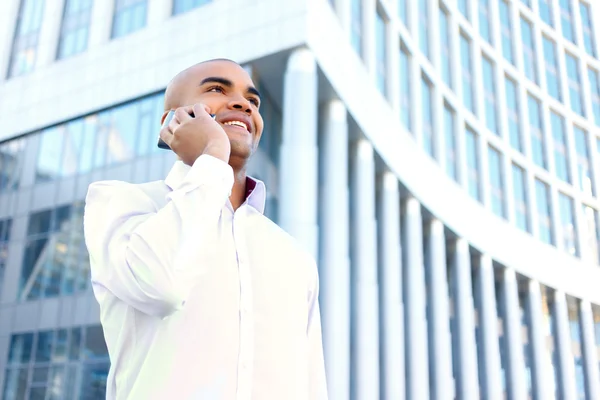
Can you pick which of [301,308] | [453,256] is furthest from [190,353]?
[453,256]

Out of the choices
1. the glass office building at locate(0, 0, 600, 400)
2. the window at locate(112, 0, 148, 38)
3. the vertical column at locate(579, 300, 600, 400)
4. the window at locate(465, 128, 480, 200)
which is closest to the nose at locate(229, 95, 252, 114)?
the glass office building at locate(0, 0, 600, 400)

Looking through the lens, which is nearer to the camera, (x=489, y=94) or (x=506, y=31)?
(x=489, y=94)

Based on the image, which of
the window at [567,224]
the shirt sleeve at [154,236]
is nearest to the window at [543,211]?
the window at [567,224]

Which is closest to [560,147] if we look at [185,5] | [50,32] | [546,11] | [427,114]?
[546,11]

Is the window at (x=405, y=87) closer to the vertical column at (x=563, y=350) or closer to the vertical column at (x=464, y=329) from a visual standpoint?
the vertical column at (x=464, y=329)

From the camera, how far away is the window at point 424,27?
27236 millimetres

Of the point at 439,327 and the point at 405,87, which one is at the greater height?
the point at 405,87

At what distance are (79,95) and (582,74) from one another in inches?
1147

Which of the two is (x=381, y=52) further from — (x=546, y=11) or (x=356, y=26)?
(x=546, y=11)

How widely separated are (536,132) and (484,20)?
19.9 ft

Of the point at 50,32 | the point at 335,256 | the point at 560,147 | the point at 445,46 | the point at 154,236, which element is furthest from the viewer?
the point at 560,147

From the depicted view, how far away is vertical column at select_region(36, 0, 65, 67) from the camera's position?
69.1 ft

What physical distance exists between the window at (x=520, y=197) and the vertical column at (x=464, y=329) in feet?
15.3

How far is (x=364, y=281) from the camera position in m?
18.5
